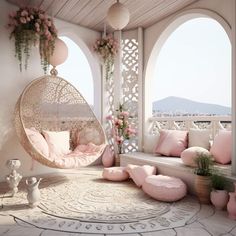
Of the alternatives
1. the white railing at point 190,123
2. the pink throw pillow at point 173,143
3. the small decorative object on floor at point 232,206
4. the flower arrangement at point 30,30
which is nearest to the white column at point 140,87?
the white railing at point 190,123

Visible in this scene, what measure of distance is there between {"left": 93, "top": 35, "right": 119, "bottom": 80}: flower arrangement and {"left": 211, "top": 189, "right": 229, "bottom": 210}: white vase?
300cm

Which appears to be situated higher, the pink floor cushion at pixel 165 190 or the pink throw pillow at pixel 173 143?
the pink throw pillow at pixel 173 143

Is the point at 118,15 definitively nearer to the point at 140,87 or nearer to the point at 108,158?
the point at 140,87

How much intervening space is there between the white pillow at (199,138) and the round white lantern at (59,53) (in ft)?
7.52

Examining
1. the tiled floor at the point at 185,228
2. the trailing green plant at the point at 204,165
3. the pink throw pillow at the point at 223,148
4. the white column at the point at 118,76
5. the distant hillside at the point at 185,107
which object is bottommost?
the tiled floor at the point at 185,228

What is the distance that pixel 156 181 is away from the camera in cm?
294

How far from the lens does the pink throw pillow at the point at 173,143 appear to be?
12.7ft

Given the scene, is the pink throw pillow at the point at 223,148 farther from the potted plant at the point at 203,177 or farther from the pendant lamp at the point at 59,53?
the pendant lamp at the point at 59,53

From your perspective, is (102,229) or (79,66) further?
(79,66)

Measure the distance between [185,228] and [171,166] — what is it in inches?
47.8

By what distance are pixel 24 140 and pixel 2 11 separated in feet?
6.42

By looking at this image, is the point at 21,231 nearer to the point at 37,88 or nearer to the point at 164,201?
the point at 164,201

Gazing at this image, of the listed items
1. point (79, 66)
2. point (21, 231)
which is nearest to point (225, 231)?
point (21, 231)

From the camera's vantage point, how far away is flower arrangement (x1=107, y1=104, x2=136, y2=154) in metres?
4.52
